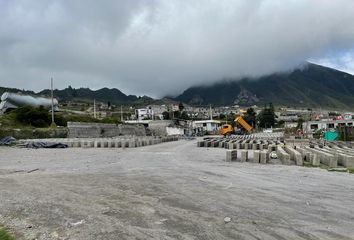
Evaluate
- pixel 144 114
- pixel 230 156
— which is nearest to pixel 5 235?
pixel 230 156

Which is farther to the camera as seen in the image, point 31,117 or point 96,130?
point 96,130

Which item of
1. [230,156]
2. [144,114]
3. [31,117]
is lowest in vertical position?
[230,156]

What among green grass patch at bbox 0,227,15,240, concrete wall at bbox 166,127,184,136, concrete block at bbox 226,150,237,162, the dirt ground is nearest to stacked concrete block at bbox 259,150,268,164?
concrete block at bbox 226,150,237,162

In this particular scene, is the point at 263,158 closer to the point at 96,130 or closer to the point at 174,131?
the point at 96,130

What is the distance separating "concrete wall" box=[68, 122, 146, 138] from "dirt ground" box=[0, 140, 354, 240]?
41035 millimetres

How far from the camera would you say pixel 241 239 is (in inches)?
235

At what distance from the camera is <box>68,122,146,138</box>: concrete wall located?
175ft

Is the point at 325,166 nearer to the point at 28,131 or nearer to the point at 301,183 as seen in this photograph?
the point at 301,183

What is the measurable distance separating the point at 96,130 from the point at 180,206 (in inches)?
2080

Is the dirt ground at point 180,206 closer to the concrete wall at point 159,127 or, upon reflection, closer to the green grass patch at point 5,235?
the green grass patch at point 5,235

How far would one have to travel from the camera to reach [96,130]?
59.3 meters

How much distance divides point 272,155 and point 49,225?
16.4 m

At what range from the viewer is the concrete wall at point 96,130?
5334 centimetres

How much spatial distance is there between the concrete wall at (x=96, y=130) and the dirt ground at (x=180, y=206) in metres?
41.0
